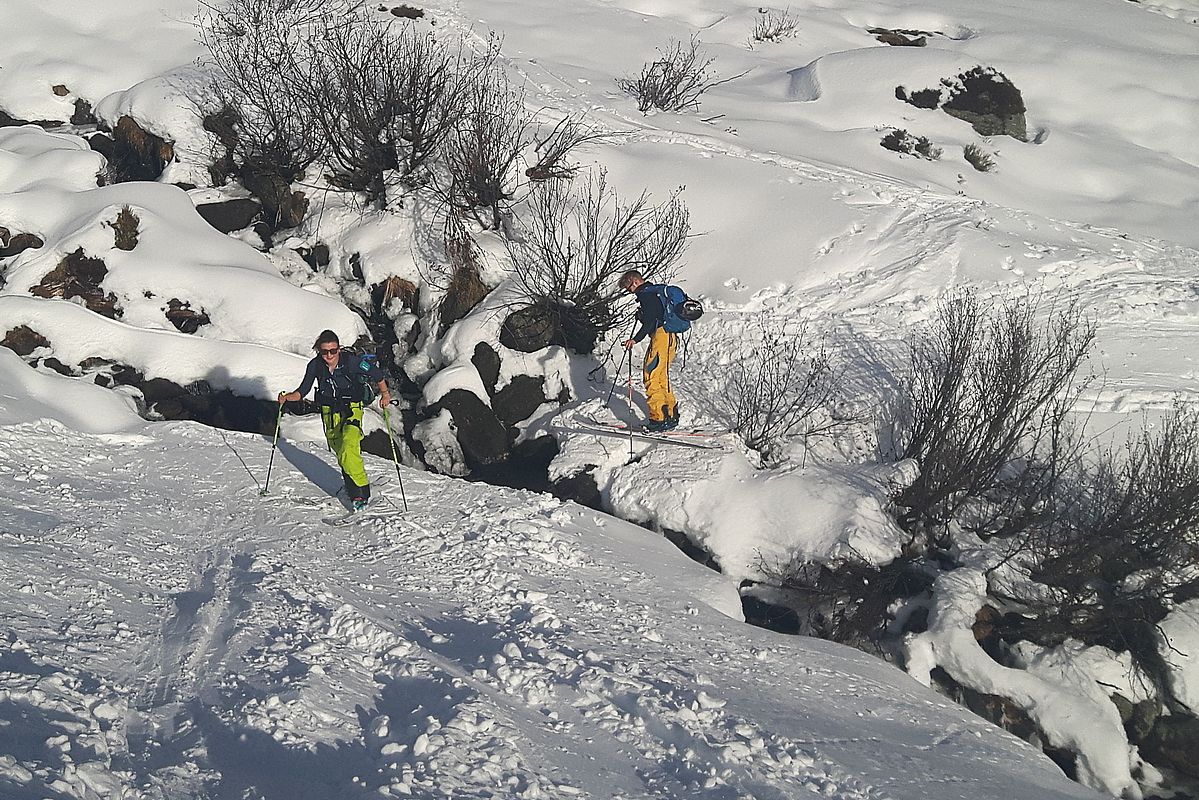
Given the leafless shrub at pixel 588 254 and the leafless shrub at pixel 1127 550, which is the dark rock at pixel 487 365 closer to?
the leafless shrub at pixel 588 254

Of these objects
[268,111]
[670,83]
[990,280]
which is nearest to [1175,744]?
[990,280]

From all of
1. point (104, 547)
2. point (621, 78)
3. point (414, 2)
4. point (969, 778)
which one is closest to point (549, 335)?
point (104, 547)

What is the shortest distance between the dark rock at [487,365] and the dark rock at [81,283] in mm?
4520

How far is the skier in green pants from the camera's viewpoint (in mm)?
7016

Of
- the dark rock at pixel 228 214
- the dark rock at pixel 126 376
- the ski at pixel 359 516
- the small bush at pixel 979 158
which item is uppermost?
the small bush at pixel 979 158

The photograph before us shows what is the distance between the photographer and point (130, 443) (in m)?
7.97

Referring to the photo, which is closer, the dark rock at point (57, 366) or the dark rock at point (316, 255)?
the dark rock at point (57, 366)

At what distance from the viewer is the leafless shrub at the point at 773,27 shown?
19.7 metres

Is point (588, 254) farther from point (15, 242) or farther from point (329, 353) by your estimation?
point (15, 242)

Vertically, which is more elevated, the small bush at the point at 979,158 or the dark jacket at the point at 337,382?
the small bush at the point at 979,158

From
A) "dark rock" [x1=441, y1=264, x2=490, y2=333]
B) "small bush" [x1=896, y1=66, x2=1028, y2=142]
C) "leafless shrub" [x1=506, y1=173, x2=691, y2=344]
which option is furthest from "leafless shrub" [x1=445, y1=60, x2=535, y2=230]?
"small bush" [x1=896, y1=66, x2=1028, y2=142]

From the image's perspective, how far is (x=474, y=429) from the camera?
9.92 metres

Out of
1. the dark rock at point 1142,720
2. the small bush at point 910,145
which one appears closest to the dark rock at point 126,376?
the dark rock at point 1142,720

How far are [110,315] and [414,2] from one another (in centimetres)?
1219
